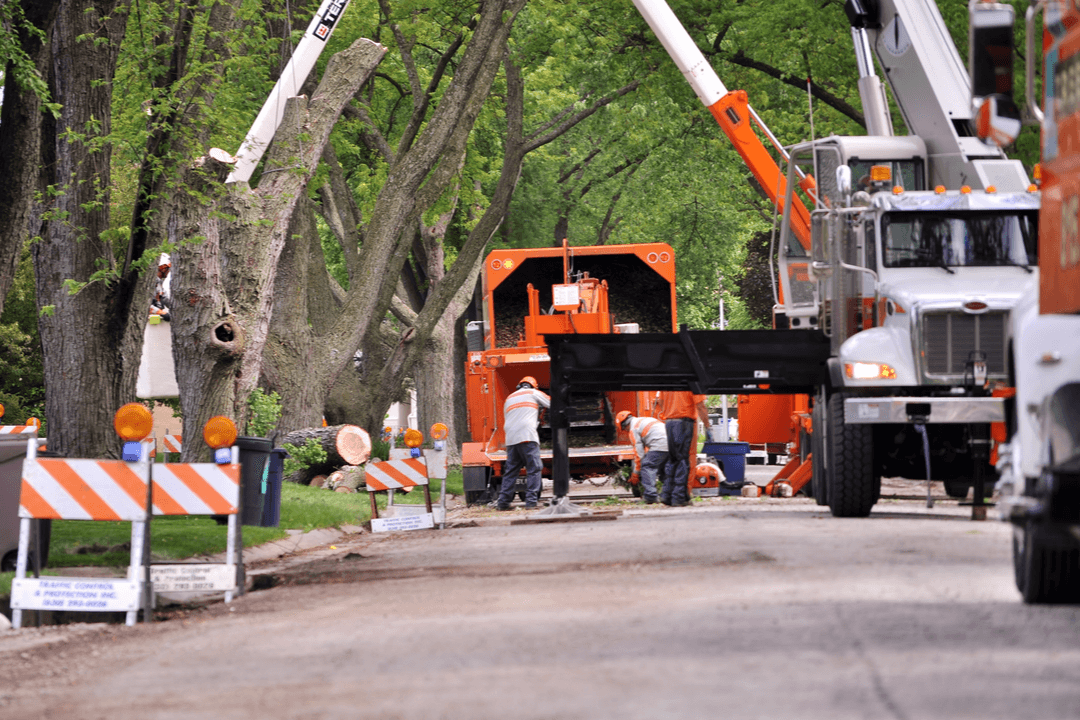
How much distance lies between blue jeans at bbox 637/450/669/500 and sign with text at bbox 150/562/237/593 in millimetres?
10425

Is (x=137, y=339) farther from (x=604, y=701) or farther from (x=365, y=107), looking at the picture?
(x=365, y=107)

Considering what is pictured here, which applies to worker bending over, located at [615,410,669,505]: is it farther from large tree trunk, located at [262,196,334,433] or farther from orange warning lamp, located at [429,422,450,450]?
large tree trunk, located at [262,196,334,433]

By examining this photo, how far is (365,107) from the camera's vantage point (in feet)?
96.3

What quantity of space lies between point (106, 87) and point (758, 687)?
10.2m

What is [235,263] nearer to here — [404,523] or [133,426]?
[404,523]

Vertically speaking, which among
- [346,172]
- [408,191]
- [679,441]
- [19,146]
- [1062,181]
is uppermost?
[346,172]

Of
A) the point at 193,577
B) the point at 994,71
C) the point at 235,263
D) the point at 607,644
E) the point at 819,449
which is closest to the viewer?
the point at 607,644

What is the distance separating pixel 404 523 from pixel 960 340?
6.13 metres

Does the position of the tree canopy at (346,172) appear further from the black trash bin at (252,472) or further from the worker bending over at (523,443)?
the worker bending over at (523,443)

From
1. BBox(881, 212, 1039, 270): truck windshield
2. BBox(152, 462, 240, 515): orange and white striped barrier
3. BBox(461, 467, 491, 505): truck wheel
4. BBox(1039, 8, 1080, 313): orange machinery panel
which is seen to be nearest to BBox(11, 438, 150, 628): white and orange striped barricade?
BBox(152, 462, 240, 515): orange and white striped barrier

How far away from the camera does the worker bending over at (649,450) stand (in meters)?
19.8

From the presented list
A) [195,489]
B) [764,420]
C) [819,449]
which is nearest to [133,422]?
[195,489]

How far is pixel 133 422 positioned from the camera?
9672 millimetres

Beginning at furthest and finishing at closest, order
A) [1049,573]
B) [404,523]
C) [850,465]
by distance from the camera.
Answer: [404,523], [850,465], [1049,573]
